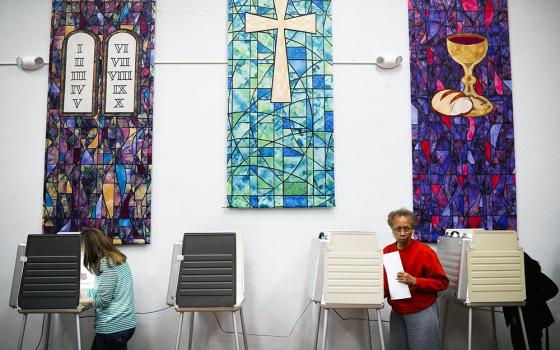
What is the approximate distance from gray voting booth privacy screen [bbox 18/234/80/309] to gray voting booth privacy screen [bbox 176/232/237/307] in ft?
2.26

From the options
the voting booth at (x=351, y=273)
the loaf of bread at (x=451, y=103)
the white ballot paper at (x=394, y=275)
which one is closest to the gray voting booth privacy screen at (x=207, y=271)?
the voting booth at (x=351, y=273)

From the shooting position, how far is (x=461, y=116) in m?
3.92

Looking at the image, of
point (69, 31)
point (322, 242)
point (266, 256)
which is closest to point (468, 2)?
point (322, 242)

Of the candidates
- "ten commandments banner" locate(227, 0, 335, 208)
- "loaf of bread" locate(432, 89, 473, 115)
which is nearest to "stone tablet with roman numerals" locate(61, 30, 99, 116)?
"ten commandments banner" locate(227, 0, 335, 208)

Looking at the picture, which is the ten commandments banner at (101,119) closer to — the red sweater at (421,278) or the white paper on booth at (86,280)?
the white paper on booth at (86,280)

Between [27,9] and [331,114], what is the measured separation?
8.87 feet

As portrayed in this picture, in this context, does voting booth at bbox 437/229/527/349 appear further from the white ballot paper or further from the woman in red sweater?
the white ballot paper

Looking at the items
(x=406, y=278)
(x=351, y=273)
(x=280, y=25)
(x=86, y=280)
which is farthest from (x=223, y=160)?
(x=406, y=278)

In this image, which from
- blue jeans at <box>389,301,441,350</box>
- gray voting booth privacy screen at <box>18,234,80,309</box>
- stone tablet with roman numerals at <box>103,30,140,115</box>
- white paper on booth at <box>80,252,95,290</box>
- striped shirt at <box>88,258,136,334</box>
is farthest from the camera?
stone tablet with roman numerals at <box>103,30,140,115</box>

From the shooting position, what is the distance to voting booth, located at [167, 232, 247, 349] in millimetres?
3070

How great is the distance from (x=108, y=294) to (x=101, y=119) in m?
1.58

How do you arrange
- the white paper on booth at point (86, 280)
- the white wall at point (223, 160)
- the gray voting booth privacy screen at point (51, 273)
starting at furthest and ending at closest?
the white wall at point (223, 160), the white paper on booth at point (86, 280), the gray voting booth privacy screen at point (51, 273)

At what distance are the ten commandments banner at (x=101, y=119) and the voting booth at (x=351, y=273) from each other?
156cm

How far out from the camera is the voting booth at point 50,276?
10.0ft
